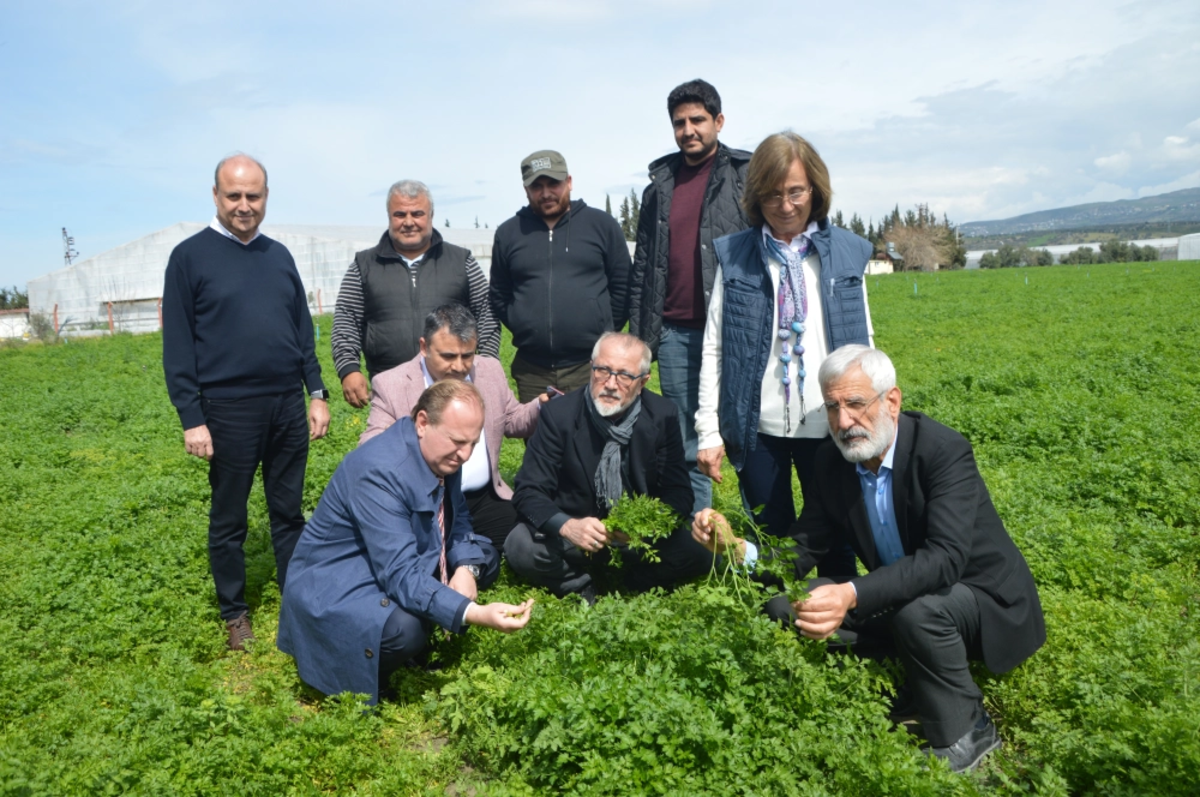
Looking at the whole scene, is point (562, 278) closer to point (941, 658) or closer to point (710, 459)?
point (710, 459)

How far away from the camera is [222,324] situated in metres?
4.47

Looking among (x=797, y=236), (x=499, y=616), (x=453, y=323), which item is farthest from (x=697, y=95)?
(x=499, y=616)

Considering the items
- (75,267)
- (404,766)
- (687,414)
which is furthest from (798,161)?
(75,267)

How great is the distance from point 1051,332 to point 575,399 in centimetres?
1435

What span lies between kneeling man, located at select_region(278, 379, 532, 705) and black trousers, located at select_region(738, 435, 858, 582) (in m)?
1.50

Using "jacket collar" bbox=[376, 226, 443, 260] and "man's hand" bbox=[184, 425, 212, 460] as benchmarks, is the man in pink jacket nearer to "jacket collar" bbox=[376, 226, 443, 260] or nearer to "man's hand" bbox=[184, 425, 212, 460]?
"jacket collar" bbox=[376, 226, 443, 260]

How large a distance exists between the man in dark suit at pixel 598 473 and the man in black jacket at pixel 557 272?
0.77 m

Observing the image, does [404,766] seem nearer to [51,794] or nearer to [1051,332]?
[51,794]

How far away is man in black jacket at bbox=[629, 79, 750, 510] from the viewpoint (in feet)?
15.6

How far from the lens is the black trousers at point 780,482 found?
4163 mm

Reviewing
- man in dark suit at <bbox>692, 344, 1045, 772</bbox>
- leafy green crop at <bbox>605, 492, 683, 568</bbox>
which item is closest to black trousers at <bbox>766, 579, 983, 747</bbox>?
man in dark suit at <bbox>692, 344, 1045, 772</bbox>

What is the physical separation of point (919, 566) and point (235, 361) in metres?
3.59

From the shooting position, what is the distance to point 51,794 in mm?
2678

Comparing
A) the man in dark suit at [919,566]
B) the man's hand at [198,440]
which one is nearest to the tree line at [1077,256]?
the man in dark suit at [919,566]
